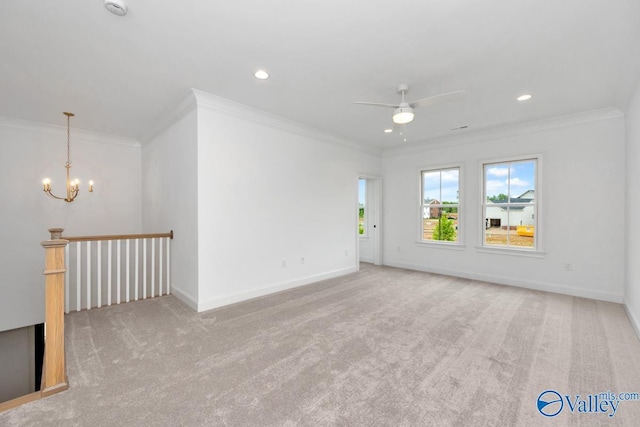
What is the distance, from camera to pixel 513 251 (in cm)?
466

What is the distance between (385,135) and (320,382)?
4.49m

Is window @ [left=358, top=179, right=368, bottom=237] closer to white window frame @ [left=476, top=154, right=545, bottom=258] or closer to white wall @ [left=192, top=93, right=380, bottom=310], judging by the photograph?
white wall @ [left=192, top=93, right=380, bottom=310]

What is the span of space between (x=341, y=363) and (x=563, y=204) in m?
4.46

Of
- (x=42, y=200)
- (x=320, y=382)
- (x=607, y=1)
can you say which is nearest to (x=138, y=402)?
(x=320, y=382)

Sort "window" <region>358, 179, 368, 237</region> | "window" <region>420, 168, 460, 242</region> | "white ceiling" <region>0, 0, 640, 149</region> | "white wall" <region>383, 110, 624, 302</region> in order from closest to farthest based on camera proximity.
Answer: "white ceiling" <region>0, 0, 640, 149</region> → "white wall" <region>383, 110, 624, 302</region> → "window" <region>420, 168, 460, 242</region> → "window" <region>358, 179, 368, 237</region>

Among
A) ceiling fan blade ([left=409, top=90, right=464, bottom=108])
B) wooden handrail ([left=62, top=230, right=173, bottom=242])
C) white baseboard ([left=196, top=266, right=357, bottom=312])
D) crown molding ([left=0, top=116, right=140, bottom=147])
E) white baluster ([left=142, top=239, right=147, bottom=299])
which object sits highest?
crown molding ([left=0, top=116, right=140, bottom=147])

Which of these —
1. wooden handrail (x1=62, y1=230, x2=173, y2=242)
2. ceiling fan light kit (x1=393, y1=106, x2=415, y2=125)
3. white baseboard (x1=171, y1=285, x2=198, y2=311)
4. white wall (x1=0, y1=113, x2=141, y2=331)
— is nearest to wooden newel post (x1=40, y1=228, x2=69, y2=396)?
white baseboard (x1=171, y1=285, x2=198, y2=311)

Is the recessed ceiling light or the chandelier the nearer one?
the recessed ceiling light

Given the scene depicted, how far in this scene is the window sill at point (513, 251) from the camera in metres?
4.43

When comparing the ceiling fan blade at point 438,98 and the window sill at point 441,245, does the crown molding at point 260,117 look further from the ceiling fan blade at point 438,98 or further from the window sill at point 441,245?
the window sill at point 441,245

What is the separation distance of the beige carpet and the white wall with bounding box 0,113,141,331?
6.95 ft

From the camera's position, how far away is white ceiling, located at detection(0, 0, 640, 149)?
199 centimetres

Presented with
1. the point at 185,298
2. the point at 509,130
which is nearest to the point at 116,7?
the point at 185,298

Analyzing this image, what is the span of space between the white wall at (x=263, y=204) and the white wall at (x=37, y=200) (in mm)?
2876
